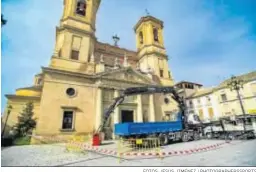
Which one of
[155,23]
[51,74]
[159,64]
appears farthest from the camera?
[155,23]

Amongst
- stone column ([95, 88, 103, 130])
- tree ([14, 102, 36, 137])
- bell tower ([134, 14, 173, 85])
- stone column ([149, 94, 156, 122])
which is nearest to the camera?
stone column ([95, 88, 103, 130])

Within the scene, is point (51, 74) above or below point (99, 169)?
above

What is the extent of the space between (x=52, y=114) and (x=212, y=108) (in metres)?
24.5

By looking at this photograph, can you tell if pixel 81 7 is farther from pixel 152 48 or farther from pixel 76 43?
pixel 152 48

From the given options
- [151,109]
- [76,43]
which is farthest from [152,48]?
[76,43]

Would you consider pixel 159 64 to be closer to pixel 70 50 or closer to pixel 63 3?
pixel 70 50

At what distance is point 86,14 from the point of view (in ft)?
62.3

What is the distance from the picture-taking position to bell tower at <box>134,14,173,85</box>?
Result: 2192cm

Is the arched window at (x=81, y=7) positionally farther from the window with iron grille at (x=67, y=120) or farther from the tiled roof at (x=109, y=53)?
the window with iron grille at (x=67, y=120)

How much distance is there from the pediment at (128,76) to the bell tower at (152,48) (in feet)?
8.50

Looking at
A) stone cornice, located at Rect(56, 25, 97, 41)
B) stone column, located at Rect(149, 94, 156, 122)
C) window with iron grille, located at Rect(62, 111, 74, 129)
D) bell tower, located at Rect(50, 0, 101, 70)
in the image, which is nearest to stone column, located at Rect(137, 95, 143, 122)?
stone column, located at Rect(149, 94, 156, 122)

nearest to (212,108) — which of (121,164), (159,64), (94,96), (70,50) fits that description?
(159,64)

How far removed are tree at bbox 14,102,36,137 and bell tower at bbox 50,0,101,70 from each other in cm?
593

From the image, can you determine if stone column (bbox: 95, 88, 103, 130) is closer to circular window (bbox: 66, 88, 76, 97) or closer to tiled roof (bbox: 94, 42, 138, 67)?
circular window (bbox: 66, 88, 76, 97)
